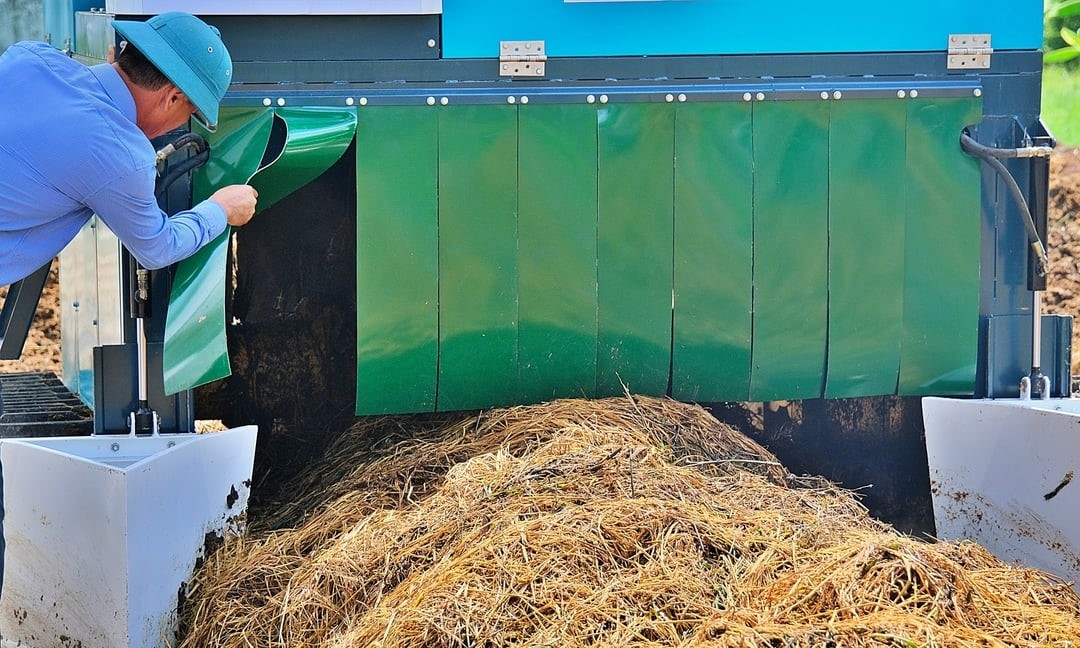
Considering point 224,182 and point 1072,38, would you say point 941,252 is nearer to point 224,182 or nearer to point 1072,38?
point 224,182

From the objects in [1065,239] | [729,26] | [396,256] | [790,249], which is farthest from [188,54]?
[1065,239]

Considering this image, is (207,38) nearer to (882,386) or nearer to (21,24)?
(21,24)

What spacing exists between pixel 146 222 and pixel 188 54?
0.47 m

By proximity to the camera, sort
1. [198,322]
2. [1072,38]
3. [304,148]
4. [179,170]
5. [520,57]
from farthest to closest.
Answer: [1072,38] < [520,57] < [304,148] < [179,170] < [198,322]

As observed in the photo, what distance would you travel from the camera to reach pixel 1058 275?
9.76 meters

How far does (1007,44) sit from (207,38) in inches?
129

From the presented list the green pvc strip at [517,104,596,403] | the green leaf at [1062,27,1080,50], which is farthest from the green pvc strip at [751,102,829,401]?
the green leaf at [1062,27,1080,50]

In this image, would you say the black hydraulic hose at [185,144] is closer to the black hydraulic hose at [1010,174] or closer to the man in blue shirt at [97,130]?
the man in blue shirt at [97,130]

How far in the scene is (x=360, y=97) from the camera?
4.57 metres

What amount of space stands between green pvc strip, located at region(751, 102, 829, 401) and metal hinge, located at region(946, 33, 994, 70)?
1.88 feet

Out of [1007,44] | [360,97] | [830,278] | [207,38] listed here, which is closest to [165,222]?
[207,38]

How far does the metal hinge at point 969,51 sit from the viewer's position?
4785 millimetres

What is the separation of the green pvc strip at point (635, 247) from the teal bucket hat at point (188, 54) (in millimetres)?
1830

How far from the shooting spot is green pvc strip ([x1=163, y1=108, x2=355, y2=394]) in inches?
161
